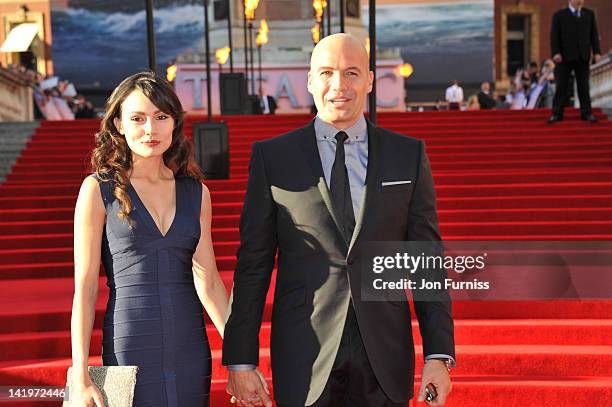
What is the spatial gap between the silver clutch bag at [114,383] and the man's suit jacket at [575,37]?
1016cm

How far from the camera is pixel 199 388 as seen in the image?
3.02m

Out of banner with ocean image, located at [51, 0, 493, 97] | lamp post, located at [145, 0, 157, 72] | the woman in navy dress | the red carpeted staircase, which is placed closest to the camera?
the woman in navy dress

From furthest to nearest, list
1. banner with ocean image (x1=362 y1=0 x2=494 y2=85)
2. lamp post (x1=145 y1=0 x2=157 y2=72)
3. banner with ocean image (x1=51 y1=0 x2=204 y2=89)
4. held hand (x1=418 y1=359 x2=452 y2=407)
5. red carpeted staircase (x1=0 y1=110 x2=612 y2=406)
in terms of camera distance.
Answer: banner with ocean image (x1=51 y1=0 x2=204 y2=89)
banner with ocean image (x1=362 y1=0 x2=494 y2=85)
lamp post (x1=145 y1=0 x2=157 y2=72)
red carpeted staircase (x1=0 y1=110 x2=612 y2=406)
held hand (x1=418 y1=359 x2=452 y2=407)

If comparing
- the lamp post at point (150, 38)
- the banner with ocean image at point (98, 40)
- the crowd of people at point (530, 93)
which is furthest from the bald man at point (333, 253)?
the banner with ocean image at point (98, 40)

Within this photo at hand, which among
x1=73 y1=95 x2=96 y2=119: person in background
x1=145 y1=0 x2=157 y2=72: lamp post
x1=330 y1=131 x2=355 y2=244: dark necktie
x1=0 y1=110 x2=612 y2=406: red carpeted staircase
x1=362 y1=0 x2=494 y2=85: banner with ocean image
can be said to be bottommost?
x1=0 y1=110 x2=612 y2=406: red carpeted staircase

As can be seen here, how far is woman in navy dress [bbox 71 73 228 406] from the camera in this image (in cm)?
299

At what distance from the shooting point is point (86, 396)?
283 centimetres

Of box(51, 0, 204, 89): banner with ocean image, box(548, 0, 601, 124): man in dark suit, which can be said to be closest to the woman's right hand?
box(548, 0, 601, 124): man in dark suit

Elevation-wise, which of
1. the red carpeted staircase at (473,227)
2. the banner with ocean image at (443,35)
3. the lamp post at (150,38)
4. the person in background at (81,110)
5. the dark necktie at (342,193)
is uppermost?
the banner with ocean image at (443,35)

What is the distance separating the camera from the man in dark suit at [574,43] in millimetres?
12023

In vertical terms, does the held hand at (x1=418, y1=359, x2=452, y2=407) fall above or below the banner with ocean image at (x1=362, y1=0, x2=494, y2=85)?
below

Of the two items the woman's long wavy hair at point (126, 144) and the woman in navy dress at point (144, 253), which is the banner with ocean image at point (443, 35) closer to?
the woman's long wavy hair at point (126, 144)

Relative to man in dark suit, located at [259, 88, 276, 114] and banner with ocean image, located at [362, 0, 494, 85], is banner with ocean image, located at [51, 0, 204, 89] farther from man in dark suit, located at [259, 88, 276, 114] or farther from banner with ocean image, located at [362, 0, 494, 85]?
man in dark suit, located at [259, 88, 276, 114]

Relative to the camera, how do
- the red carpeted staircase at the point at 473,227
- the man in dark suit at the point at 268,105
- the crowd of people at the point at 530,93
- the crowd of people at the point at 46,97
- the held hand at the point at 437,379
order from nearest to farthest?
the held hand at the point at 437,379 → the red carpeted staircase at the point at 473,227 → the crowd of people at the point at 530,93 → the crowd of people at the point at 46,97 → the man in dark suit at the point at 268,105
